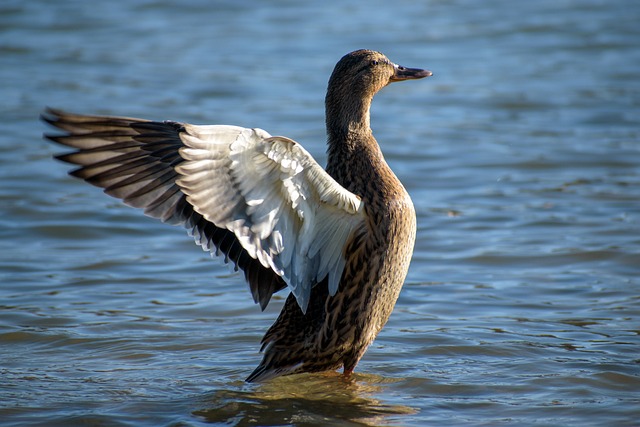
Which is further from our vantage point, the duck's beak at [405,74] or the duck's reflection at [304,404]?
the duck's beak at [405,74]

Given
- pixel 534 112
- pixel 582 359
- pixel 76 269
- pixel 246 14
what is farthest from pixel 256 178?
pixel 246 14

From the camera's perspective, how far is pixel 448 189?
32.6 feet

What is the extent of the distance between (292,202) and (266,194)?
146 mm

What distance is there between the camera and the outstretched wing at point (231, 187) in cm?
504

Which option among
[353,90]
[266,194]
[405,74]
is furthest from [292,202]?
[405,74]

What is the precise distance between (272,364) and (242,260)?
637 mm

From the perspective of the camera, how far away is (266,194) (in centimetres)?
520

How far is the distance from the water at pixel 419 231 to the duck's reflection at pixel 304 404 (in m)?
0.02

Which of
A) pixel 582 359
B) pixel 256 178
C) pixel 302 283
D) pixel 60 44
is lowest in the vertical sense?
pixel 582 359

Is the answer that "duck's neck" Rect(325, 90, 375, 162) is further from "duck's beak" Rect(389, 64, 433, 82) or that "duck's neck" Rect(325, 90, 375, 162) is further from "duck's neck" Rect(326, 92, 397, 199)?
"duck's beak" Rect(389, 64, 433, 82)

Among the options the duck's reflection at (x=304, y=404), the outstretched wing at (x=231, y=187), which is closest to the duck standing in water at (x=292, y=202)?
the outstretched wing at (x=231, y=187)

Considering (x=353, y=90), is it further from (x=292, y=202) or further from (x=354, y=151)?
(x=292, y=202)

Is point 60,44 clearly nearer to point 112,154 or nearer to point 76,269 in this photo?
point 76,269

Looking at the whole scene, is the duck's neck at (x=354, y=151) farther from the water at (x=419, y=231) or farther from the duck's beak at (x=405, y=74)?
the water at (x=419, y=231)
